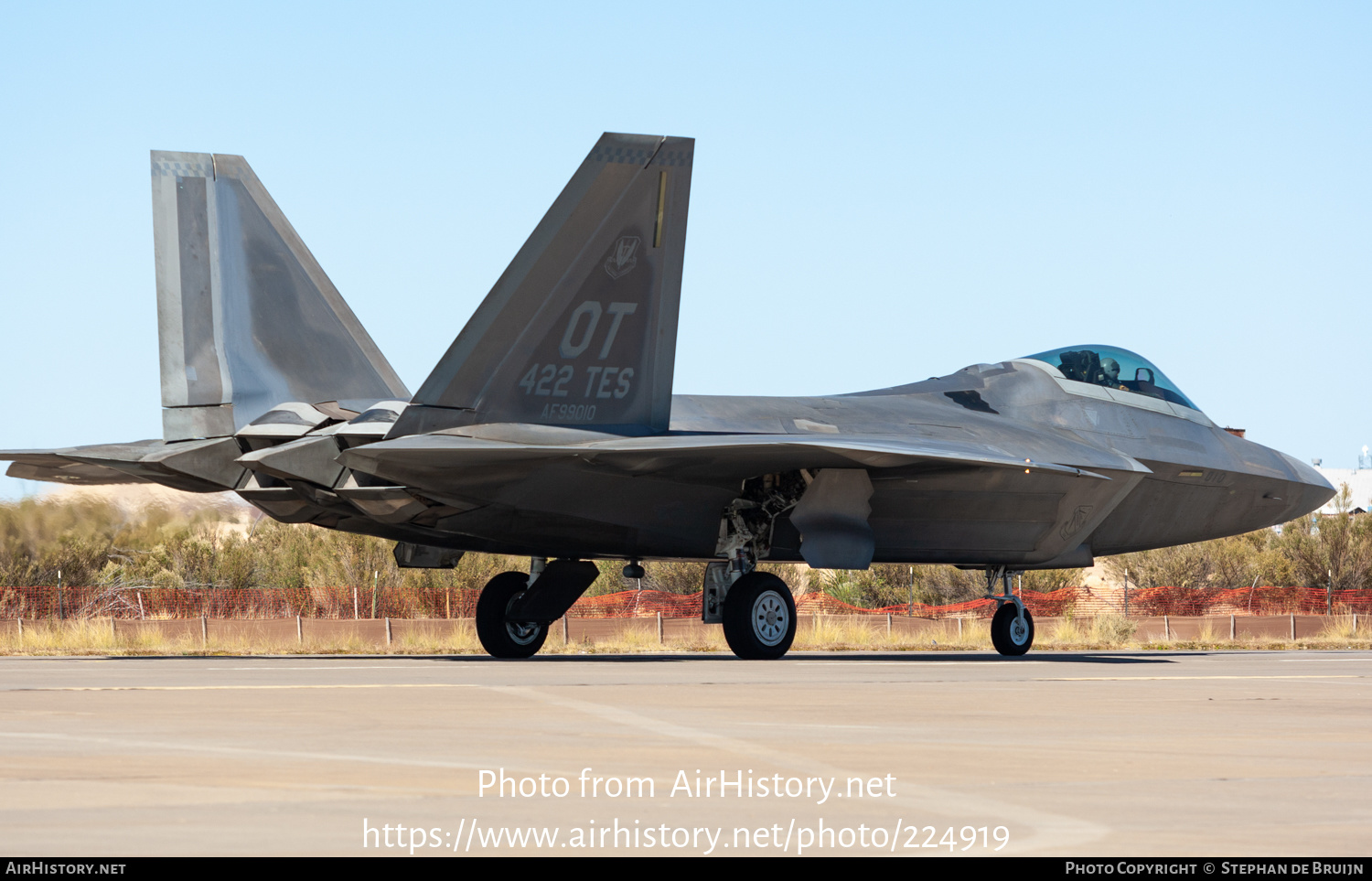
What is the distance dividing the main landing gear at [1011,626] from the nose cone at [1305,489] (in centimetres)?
472

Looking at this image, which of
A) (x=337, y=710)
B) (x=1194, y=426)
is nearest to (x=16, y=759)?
(x=337, y=710)

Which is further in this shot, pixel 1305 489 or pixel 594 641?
pixel 594 641

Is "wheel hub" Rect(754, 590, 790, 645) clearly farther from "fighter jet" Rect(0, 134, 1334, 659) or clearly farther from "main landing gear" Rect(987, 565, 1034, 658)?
"main landing gear" Rect(987, 565, 1034, 658)

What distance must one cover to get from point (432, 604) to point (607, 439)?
15.5m

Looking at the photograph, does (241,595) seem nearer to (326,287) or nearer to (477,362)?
(326,287)

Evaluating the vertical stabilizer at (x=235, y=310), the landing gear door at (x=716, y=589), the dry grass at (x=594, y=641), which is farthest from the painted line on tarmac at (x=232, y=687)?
the dry grass at (x=594, y=641)

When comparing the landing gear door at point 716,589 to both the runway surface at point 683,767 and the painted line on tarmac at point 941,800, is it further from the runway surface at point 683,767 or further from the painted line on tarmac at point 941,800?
the painted line on tarmac at point 941,800

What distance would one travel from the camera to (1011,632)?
19.0 meters

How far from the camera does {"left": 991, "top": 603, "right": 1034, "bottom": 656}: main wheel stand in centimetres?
1898

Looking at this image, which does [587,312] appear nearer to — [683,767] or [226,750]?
[226,750]

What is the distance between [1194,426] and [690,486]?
780 cm

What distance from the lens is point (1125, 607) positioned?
3097 cm

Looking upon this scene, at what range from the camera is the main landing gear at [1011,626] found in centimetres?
1898

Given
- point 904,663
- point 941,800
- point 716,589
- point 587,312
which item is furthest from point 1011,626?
point 941,800
